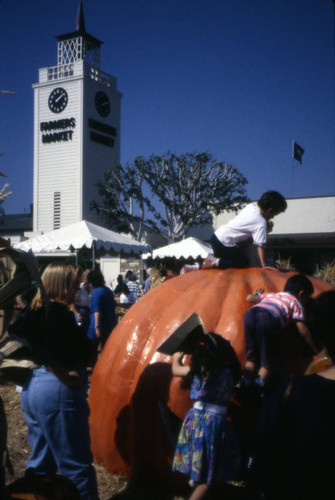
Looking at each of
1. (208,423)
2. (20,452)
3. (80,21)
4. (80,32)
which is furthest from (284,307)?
(80,21)

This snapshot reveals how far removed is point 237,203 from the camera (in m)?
37.3

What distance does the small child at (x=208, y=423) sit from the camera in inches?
111

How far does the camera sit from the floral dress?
2.82 meters

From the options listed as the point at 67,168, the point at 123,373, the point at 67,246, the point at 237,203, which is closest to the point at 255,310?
the point at 123,373

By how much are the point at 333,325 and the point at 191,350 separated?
1.46 m

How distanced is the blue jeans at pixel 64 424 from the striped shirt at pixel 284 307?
1.40 metres

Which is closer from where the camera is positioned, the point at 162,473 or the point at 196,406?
the point at 196,406

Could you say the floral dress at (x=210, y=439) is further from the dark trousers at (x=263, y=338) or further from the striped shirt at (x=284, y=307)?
the striped shirt at (x=284, y=307)

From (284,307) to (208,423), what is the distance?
3.22 feet

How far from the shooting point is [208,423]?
2883 mm

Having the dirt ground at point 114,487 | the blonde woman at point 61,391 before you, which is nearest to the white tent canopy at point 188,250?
the dirt ground at point 114,487

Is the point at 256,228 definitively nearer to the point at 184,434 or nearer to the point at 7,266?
the point at 184,434

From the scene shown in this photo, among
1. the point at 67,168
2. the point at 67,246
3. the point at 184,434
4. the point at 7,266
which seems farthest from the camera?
the point at 67,168

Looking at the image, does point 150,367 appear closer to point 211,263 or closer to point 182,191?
point 211,263
